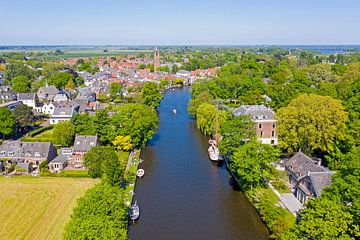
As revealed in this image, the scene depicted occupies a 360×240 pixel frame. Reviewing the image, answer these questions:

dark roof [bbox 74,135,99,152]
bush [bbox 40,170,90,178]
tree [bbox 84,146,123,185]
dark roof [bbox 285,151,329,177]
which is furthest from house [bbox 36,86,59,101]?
dark roof [bbox 285,151,329,177]

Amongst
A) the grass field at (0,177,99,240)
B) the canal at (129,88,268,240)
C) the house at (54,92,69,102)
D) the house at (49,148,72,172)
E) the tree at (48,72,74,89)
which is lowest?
the canal at (129,88,268,240)

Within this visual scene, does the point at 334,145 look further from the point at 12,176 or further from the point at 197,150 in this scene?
the point at 12,176

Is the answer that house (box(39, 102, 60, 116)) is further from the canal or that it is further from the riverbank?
the riverbank

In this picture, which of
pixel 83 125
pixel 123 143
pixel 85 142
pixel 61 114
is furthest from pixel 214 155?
pixel 61 114

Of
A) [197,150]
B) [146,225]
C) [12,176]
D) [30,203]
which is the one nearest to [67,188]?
[30,203]

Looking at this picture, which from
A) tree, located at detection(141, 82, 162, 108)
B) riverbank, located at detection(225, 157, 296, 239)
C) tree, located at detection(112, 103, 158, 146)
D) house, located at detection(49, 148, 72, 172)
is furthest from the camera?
tree, located at detection(141, 82, 162, 108)

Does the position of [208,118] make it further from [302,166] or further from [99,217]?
[99,217]
